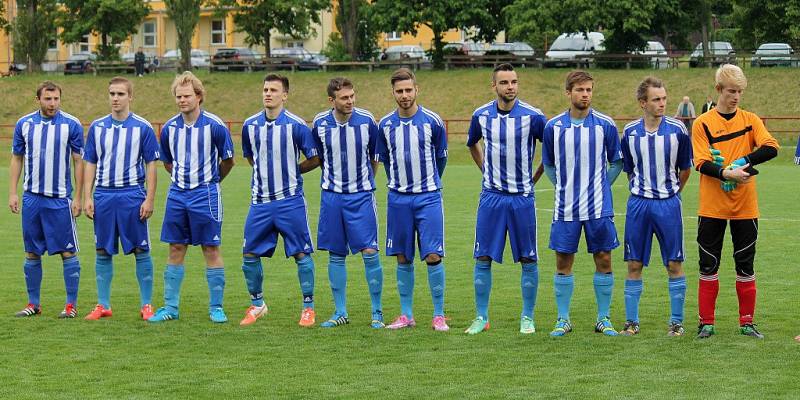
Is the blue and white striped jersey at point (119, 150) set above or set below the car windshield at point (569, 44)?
below

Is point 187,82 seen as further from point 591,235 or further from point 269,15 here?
point 269,15

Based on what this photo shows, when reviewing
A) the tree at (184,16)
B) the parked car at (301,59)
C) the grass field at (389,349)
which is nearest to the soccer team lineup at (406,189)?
the grass field at (389,349)

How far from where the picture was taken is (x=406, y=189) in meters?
9.77

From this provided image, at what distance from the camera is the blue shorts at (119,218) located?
10.3 meters

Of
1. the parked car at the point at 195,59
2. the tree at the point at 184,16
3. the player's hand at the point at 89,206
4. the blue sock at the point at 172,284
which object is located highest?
the tree at the point at 184,16

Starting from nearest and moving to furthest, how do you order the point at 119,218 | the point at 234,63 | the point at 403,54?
the point at 119,218 < the point at 234,63 < the point at 403,54

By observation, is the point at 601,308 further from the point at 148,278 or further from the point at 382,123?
the point at 148,278

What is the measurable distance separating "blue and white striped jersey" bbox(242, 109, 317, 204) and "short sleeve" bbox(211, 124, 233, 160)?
0.19 meters

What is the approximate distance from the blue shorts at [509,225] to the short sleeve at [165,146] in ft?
8.99

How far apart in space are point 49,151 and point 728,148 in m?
5.64

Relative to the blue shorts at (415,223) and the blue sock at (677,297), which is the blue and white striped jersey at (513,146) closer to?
the blue shorts at (415,223)

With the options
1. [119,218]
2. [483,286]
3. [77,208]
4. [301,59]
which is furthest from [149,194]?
[301,59]

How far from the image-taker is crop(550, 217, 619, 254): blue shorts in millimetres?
9328

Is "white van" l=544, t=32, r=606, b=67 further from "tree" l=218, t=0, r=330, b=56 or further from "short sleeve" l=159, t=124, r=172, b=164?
"short sleeve" l=159, t=124, r=172, b=164
